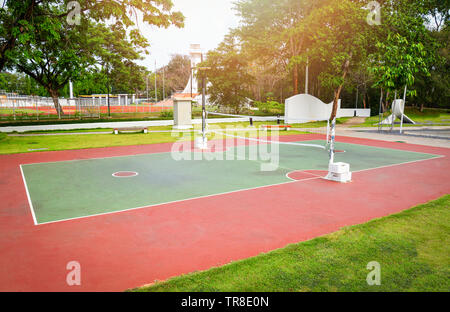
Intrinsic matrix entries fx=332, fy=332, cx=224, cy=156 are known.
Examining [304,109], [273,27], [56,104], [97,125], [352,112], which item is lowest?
[97,125]

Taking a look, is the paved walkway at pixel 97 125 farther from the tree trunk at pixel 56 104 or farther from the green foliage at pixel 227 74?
the green foliage at pixel 227 74

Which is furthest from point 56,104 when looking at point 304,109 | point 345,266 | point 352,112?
point 352,112

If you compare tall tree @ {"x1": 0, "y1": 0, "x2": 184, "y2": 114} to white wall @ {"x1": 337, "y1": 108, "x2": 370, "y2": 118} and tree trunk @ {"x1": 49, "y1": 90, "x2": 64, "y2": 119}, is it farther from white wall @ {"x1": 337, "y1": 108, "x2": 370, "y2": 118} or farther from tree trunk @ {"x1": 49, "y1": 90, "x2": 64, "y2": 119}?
white wall @ {"x1": 337, "y1": 108, "x2": 370, "y2": 118}

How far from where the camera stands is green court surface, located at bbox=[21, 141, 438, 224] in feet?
29.4

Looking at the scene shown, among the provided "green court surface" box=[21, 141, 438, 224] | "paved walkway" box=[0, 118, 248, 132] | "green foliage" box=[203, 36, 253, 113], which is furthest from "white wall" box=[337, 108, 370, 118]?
"green court surface" box=[21, 141, 438, 224]

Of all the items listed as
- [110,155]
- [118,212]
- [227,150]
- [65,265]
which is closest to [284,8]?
[227,150]

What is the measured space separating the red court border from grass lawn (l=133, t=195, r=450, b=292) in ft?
1.51

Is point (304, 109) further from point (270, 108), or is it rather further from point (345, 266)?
point (345, 266)

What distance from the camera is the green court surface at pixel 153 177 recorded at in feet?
29.4

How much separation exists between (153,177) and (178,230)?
5157mm

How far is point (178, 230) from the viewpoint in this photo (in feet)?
23.3

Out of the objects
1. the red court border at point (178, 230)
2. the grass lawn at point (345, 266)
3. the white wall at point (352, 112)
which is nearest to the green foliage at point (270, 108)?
the white wall at point (352, 112)
